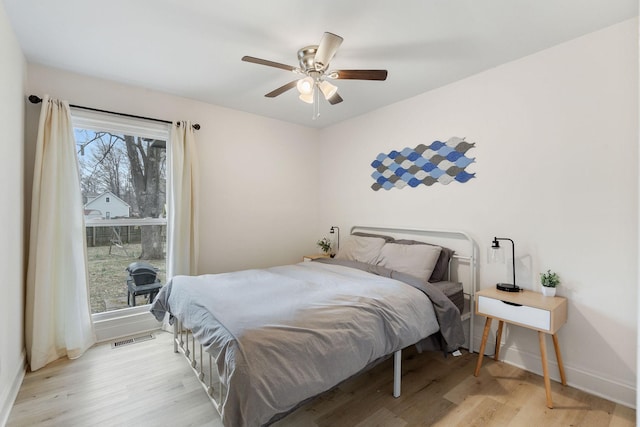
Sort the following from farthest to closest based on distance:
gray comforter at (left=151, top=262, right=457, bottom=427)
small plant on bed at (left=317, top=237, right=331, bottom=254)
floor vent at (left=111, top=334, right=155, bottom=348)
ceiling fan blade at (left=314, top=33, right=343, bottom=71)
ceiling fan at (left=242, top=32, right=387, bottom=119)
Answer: small plant on bed at (left=317, top=237, right=331, bottom=254), floor vent at (left=111, top=334, right=155, bottom=348), ceiling fan at (left=242, top=32, right=387, bottom=119), ceiling fan blade at (left=314, top=33, right=343, bottom=71), gray comforter at (left=151, top=262, right=457, bottom=427)

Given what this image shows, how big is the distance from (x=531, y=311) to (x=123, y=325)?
11.8 feet

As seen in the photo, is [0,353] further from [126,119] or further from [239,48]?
[239,48]

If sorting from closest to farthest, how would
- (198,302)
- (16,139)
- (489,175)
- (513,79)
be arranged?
(198,302), (16,139), (513,79), (489,175)

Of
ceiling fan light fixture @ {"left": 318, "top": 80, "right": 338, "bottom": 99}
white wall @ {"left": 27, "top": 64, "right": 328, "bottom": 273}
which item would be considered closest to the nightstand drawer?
ceiling fan light fixture @ {"left": 318, "top": 80, "right": 338, "bottom": 99}

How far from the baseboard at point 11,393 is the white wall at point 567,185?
351 centimetres

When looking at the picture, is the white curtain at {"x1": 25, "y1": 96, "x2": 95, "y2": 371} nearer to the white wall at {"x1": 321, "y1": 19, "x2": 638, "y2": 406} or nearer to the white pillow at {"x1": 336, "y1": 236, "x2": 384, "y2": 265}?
the white pillow at {"x1": 336, "y1": 236, "x2": 384, "y2": 265}

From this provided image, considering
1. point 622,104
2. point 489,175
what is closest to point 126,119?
point 489,175

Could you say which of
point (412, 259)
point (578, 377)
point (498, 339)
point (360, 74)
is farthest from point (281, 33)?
point (578, 377)

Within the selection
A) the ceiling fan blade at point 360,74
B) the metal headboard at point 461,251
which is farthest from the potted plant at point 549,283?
the ceiling fan blade at point 360,74

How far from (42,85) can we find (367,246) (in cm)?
336

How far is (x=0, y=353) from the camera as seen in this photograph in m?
1.81

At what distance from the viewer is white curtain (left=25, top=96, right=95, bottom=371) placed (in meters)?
2.42

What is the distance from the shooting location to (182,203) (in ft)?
10.4

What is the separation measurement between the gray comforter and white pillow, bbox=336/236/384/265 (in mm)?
581
